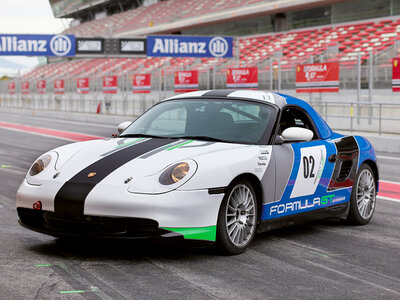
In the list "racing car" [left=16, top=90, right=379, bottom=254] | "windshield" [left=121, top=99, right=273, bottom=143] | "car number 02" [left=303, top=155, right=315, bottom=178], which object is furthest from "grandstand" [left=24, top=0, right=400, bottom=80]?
"windshield" [left=121, top=99, right=273, bottom=143]

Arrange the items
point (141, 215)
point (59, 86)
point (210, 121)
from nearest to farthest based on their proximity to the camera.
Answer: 1. point (141, 215)
2. point (210, 121)
3. point (59, 86)

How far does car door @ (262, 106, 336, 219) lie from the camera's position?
5926mm

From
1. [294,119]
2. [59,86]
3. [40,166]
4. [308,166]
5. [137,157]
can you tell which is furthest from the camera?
[59,86]

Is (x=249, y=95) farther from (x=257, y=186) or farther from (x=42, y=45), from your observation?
(x=42, y=45)

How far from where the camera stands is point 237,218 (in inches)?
216

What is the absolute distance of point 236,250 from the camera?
5.46m

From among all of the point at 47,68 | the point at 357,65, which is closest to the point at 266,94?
the point at 357,65

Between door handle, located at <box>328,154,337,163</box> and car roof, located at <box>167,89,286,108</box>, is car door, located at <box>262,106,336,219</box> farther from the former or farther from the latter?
car roof, located at <box>167,89,286,108</box>

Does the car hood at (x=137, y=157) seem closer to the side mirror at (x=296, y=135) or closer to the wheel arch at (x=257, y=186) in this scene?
the wheel arch at (x=257, y=186)

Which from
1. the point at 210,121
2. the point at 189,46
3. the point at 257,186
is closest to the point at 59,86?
the point at 189,46

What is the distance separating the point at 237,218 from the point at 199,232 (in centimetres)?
47

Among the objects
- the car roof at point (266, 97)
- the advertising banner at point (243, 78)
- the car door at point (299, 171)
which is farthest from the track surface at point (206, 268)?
the advertising banner at point (243, 78)

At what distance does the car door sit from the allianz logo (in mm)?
33135

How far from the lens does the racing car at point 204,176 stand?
5.04 metres
